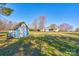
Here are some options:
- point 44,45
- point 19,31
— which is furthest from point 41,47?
point 19,31

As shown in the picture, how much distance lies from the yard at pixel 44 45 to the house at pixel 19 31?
0.04m

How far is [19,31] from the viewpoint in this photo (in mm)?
1369

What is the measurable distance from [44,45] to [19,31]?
24cm

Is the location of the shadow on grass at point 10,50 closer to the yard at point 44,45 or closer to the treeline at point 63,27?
the yard at point 44,45

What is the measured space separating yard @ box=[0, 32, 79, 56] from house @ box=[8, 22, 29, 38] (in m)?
0.04

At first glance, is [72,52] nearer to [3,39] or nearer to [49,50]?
[49,50]

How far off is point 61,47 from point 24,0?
1.61 feet

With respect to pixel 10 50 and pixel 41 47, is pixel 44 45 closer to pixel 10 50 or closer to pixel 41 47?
pixel 41 47

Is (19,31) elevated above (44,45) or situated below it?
above

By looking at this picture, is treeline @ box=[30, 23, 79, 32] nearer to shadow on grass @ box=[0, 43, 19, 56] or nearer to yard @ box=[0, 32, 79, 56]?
yard @ box=[0, 32, 79, 56]

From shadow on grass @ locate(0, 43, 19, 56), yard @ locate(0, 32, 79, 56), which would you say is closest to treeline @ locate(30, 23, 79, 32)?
yard @ locate(0, 32, 79, 56)

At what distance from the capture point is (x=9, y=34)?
4.45ft

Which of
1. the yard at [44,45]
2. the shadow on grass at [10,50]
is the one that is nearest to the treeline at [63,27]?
the yard at [44,45]

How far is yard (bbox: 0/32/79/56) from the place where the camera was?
133cm
